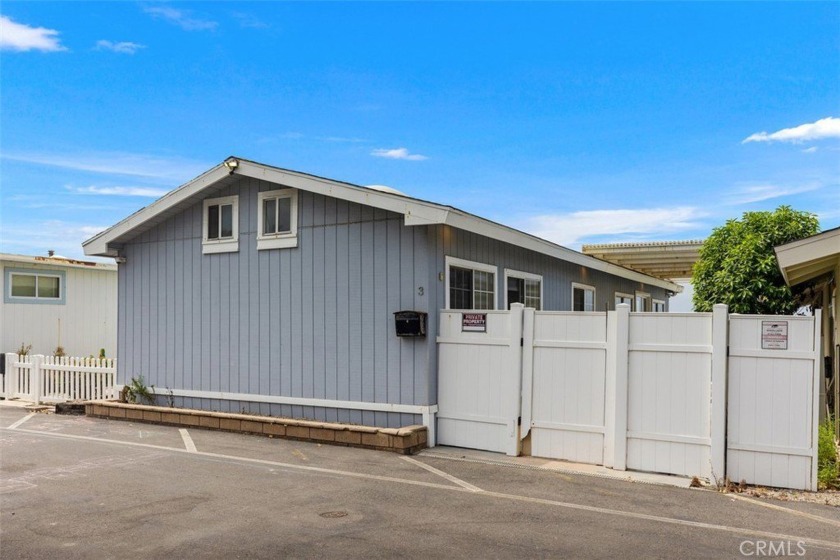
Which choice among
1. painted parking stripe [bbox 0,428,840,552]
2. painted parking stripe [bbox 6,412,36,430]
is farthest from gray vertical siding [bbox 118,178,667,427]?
painted parking stripe [bbox 0,428,840,552]

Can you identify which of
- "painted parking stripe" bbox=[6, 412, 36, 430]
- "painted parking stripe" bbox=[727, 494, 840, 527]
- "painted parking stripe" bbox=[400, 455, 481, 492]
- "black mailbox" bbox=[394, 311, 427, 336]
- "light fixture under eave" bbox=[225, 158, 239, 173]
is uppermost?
"light fixture under eave" bbox=[225, 158, 239, 173]

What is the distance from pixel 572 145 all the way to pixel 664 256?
3704mm

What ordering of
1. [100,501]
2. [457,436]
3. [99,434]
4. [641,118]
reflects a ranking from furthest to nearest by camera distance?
[641,118] < [99,434] < [457,436] < [100,501]

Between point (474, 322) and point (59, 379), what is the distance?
8911 millimetres

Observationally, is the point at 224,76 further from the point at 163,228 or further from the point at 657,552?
the point at 657,552

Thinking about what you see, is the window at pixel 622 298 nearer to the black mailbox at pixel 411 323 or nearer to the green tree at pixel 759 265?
the green tree at pixel 759 265

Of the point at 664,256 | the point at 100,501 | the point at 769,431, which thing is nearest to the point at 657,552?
the point at 769,431

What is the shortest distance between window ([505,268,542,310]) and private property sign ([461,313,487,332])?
266 cm

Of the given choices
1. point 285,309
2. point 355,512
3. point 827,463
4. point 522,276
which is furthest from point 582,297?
point 355,512

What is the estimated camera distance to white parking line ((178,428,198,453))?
8578 millimetres

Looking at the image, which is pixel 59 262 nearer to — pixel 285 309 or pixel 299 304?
pixel 285 309

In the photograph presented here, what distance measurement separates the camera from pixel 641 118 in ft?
48.4

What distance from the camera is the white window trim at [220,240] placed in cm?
1060

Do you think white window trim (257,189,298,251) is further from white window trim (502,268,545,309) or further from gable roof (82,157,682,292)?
white window trim (502,268,545,309)
